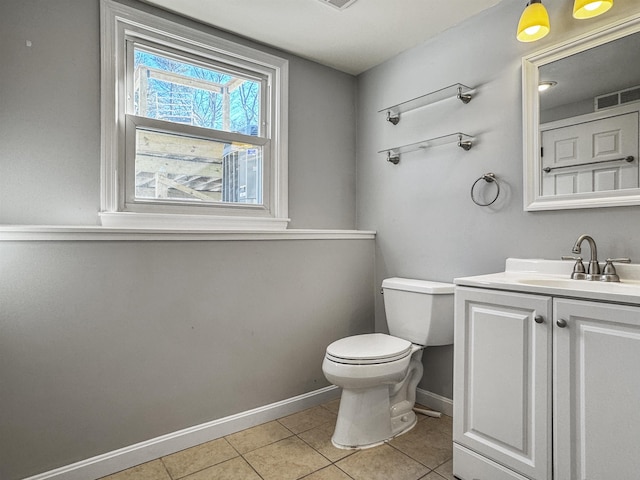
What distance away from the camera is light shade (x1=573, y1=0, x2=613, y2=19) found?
1.45m

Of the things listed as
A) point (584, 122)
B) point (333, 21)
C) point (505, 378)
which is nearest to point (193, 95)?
point (333, 21)

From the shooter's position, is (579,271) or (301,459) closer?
(579,271)

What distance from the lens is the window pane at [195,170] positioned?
199 cm

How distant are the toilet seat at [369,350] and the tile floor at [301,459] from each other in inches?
17.2

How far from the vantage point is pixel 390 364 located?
1799 mm

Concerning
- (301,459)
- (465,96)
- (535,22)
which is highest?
(535,22)

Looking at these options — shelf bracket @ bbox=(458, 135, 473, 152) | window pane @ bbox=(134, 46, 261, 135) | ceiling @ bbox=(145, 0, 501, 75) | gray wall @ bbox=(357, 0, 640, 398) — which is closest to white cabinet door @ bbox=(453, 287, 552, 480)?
gray wall @ bbox=(357, 0, 640, 398)

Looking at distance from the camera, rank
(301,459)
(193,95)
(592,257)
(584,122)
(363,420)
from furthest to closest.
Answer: (193,95) → (363,420) → (301,459) → (584,122) → (592,257)

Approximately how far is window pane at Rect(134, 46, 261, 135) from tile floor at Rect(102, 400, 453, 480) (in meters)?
1.72

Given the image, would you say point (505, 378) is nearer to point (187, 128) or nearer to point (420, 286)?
point (420, 286)

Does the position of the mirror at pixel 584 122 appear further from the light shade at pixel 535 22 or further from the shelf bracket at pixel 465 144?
the shelf bracket at pixel 465 144

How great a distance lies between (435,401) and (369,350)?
704 millimetres

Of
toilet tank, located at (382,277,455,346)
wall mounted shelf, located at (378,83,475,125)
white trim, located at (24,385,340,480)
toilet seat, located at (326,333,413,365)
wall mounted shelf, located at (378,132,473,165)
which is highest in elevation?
wall mounted shelf, located at (378,83,475,125)

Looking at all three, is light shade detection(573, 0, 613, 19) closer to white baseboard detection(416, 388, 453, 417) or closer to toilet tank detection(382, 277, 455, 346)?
toilet tank detection(382, 277, 455, 346)
